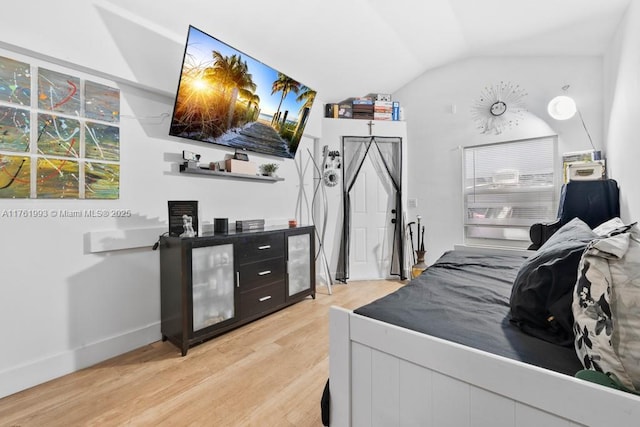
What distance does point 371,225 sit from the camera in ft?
13.4

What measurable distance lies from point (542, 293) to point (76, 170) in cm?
259

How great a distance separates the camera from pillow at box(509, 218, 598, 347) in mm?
913

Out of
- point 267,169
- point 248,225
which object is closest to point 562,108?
point 267,169

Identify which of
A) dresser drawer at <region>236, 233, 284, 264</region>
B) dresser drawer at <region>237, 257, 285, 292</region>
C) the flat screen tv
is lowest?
dresser drawer at <region>237, 257, 285, 292</region>

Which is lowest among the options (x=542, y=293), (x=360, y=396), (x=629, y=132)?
(x=360, y=396)

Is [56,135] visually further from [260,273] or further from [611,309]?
[611,309]

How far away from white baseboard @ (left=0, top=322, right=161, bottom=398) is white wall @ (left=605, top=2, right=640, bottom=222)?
3460mm

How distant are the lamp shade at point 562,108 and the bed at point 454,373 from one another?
2.77 m

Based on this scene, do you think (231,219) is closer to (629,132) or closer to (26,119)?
(26,119)

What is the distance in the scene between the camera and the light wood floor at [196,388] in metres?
1.43

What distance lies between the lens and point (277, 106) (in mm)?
2932

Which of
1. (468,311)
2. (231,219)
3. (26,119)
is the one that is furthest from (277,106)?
(468,311)

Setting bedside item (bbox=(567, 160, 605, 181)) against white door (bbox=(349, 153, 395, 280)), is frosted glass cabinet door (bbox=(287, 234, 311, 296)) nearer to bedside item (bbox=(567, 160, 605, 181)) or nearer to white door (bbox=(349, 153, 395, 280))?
white door (bbox=(349, 153, 395, 280))

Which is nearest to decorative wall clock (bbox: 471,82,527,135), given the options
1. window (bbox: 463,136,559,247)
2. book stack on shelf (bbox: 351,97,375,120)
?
window (bbox: 463,136,559,247)
